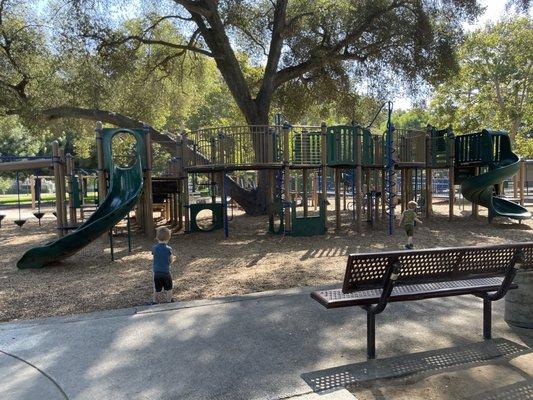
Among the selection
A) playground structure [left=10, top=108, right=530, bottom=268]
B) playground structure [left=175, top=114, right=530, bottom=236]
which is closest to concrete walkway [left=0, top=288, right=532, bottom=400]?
playground structure [left=10, top=108, right=530, bottom=268]

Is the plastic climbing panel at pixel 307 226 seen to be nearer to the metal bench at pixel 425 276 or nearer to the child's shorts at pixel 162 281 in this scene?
the child's shorts at pixel 162 281

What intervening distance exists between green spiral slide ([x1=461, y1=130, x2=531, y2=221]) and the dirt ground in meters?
0.52

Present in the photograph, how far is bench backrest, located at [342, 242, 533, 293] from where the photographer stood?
3.91m

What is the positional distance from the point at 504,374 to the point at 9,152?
169ft

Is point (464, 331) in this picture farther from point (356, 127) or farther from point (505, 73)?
point (505, 73)

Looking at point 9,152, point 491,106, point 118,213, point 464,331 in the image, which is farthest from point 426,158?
point 9,152

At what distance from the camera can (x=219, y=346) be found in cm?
423

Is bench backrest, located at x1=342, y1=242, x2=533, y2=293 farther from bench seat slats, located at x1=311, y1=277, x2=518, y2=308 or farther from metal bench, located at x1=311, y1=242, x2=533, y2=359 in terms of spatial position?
bench seat slats, located at x1=311, y1=277, x2=518, y2=308

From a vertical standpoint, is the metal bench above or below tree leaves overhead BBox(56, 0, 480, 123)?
below

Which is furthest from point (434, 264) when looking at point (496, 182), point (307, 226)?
point (496, 182)

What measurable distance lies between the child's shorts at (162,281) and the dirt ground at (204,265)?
319 mm

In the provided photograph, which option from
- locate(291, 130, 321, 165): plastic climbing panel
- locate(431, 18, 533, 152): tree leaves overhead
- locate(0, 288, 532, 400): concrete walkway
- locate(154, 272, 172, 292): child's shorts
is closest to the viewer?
locate(0, 288, 532, 400): concrete walkway

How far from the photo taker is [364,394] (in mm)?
3279

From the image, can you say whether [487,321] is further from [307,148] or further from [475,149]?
[475,149]
